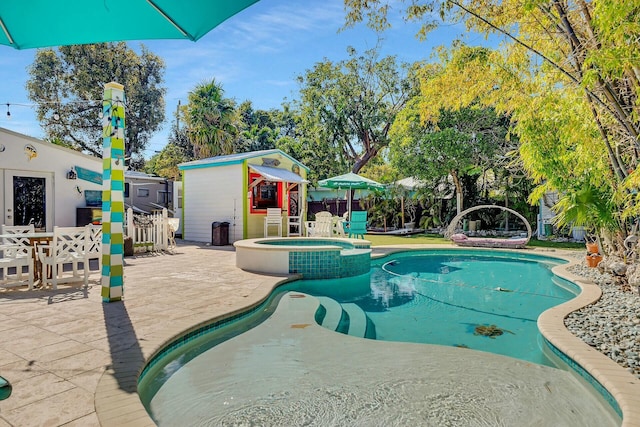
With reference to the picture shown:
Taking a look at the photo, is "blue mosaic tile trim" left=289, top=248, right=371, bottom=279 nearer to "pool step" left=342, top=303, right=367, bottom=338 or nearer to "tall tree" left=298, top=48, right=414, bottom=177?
"pool step" left=342, top=303, right=367, bottom=338

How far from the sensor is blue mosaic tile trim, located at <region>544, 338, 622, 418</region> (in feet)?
10.2

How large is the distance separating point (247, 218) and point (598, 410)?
490 inches

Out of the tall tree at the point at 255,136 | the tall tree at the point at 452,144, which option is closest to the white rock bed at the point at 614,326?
the tall tree at the point at 452,144

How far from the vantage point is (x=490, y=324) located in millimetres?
5844

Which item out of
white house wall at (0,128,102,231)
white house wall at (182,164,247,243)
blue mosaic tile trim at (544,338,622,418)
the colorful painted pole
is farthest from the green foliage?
blue mosaic tile trim at (544,338,622,418)

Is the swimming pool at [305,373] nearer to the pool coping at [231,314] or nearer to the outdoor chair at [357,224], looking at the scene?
the pool coping at [231,314]

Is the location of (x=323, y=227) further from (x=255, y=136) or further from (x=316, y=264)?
(x=255, y=136)

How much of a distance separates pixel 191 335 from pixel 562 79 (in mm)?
6322

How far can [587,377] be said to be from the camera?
3.64 m

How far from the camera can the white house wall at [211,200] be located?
1464 cm

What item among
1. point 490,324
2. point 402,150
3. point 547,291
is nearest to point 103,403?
point 490,324

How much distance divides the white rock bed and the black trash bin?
11377 mm

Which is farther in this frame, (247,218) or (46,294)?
(247,218)

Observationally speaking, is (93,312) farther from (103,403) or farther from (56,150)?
(56,150)
